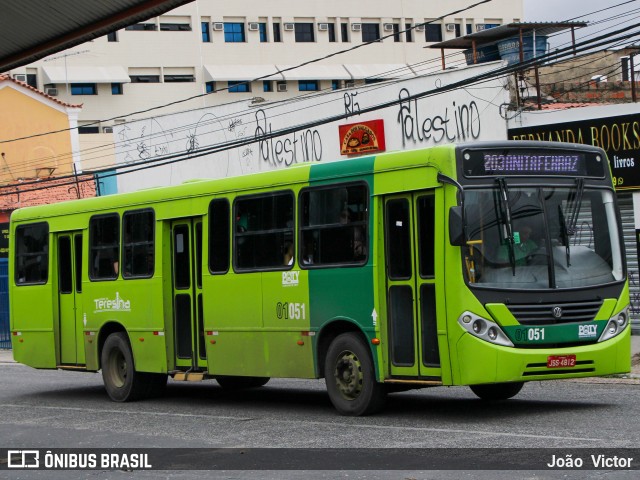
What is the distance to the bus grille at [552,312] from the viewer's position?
12656 millimetres

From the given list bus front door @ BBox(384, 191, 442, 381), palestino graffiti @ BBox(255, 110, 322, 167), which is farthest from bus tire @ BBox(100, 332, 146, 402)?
palestino graffiti @ BBox(255, 110, 322, 167)

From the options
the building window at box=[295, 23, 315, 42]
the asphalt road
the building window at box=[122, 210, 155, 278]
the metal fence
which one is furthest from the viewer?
the building window at box=[295, 23, 315, 42]

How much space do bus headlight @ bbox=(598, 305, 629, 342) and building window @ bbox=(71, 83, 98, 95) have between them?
60.3 metres

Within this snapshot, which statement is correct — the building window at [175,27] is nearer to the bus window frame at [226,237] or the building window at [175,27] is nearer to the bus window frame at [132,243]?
the bus window frame at [132,243]

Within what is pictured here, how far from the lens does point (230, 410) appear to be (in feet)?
51.5

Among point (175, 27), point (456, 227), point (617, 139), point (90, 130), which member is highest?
point (175, 27)

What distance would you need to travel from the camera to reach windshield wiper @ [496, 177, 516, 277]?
41.9ft

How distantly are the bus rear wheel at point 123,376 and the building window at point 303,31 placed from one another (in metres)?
60.6

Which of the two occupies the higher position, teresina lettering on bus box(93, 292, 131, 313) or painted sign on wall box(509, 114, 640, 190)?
painted sign on wall box(509, 114, 640, 190)

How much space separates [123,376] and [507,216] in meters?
7.39

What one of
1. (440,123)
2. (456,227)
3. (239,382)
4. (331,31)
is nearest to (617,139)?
(440,123)

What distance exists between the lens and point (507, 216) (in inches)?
507

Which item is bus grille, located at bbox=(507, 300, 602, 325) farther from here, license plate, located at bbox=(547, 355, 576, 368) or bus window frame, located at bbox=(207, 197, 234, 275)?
bus window frame, located at bbox=(207, 197, 234, 275)

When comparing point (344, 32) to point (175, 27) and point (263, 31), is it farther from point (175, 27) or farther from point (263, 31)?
point (175, 27)
